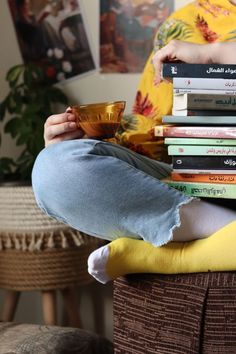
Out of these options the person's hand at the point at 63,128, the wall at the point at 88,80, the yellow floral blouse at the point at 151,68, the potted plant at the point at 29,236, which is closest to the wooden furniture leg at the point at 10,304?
the potted plant at the point at 29,236

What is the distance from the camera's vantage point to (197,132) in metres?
1.05

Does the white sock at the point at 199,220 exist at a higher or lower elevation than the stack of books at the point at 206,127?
lower

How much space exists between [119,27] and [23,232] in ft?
2.29

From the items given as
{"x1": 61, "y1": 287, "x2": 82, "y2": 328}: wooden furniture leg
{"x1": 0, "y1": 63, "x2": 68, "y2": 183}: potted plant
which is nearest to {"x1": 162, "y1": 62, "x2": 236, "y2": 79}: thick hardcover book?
{"x1": 0, "y1": 63, "x2": 68, "y2": 183}: potted plant

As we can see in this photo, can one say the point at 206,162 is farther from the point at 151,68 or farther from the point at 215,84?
the point at 151,68

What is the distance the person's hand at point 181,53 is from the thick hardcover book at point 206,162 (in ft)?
0.69

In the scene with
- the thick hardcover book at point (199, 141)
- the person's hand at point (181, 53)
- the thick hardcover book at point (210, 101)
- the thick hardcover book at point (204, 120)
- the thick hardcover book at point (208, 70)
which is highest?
the person's hand at point (181, 53)

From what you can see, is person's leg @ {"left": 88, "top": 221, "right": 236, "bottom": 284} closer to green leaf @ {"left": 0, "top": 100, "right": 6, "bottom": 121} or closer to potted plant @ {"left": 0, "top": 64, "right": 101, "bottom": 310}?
potted plant @ {"left": 0, "top": 64, "right": 101, "bottom": 310}

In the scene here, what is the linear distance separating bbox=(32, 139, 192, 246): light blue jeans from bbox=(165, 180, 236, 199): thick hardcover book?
6 centimetres

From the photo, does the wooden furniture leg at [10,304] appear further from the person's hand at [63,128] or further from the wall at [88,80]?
the person's hand at [63,128]

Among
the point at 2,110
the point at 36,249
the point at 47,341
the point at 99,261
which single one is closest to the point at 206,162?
the point at 99,261

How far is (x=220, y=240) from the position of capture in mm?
973

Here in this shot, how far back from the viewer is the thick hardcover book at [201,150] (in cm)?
104

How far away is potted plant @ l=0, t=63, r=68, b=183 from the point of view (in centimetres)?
191
